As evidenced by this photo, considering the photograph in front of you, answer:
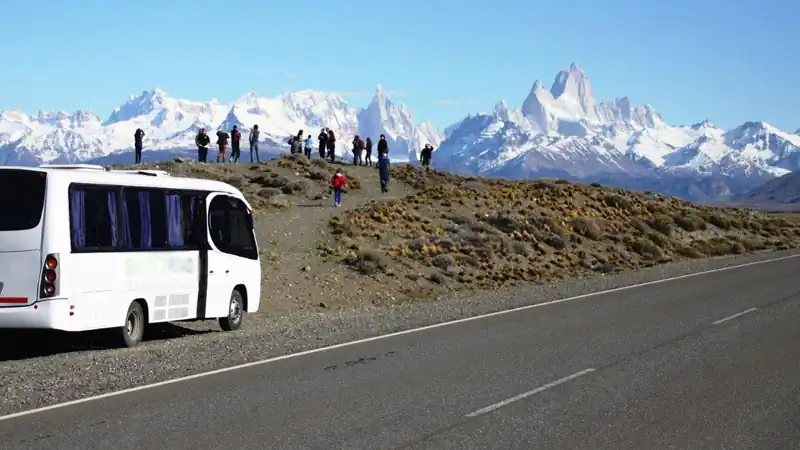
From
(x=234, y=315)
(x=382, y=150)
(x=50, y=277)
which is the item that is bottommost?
(x=234, y=315)

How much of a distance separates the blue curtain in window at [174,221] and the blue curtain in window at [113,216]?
137 centimetres

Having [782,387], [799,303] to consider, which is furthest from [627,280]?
[782,387]

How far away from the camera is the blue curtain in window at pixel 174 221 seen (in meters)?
17.1

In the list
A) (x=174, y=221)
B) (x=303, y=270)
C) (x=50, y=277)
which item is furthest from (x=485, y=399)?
(x=303, y=270)

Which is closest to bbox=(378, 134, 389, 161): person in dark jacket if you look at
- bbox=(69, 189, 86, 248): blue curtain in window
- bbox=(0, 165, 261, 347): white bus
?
bbox=(0, 165, 261, 347): white bus

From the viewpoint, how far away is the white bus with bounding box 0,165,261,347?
14.3 m

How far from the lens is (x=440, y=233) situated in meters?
40.6

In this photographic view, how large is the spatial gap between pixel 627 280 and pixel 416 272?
671cm

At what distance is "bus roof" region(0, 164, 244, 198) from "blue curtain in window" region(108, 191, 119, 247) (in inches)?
7.8

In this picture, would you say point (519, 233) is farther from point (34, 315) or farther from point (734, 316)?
point (34, 315)

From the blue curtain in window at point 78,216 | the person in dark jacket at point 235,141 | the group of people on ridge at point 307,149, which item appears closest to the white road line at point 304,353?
the blue curtain in window at point 78,216

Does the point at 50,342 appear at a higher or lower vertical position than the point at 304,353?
lower

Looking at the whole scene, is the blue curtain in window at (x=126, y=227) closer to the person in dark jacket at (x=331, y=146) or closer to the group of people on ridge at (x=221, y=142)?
the group of people on ridge at (x=221, y=142)

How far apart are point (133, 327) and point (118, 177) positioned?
2.21 meters
